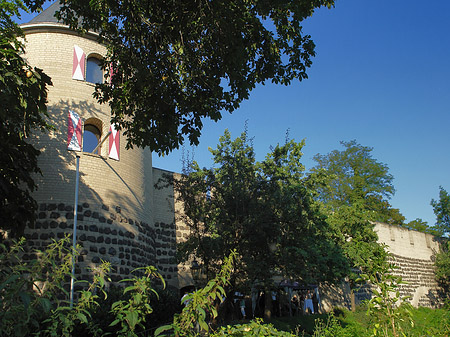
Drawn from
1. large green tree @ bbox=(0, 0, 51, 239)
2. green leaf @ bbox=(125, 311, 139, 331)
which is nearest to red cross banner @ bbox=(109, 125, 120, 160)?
large green tree @ bbox=(0, 0, 51, 239)

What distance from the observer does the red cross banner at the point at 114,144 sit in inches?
553

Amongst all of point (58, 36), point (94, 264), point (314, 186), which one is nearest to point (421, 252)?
point (314, 186)

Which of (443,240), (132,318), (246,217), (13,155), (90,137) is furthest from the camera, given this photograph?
(443,240)

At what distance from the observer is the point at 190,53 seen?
762cm

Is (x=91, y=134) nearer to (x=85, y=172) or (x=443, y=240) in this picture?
(x=85, y=172)

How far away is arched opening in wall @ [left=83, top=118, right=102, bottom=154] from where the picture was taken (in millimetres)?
14172

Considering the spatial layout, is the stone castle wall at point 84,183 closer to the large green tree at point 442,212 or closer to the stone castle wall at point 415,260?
the stone castle wall at point 415,260

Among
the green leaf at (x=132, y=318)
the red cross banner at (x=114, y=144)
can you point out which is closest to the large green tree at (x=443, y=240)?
A: the red cross banner at (x=114, y=144)

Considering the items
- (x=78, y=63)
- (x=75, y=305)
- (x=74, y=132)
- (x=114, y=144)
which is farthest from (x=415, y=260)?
(x=75, y=305)

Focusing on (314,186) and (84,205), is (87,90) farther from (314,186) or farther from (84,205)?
(314,186)

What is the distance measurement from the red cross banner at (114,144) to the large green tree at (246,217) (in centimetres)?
288

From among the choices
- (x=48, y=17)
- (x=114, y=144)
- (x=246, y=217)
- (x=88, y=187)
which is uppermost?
(x=48, y=17)

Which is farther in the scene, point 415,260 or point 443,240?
point 443,240

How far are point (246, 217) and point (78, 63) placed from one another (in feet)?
26.7
